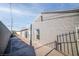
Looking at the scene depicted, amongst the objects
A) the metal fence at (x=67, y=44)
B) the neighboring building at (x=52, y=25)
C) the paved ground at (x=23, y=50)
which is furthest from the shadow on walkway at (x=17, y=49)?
the metal fence at (x=67, y=44)

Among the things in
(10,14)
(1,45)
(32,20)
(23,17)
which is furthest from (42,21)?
(1,45)

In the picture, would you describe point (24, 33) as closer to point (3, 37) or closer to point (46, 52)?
point (3, 37)

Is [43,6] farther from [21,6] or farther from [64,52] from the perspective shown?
[64,52]

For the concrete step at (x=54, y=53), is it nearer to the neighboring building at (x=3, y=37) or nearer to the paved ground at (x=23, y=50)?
the paved ground at (x=23, y=50)

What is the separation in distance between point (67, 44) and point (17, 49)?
2.59 ft

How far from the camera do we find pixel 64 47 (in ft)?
7.86

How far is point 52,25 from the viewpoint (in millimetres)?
2383

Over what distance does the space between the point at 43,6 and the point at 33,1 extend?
0.59 ft

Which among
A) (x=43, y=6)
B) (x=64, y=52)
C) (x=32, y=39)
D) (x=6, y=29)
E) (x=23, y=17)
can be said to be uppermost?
(x=43, y=6)

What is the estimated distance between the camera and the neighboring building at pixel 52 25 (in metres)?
2.37

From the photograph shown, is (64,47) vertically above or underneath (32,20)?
underneath

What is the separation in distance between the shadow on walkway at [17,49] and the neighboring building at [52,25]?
0.18m

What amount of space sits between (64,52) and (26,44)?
0.61 m

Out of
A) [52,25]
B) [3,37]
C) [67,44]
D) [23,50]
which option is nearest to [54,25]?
[52,25]
